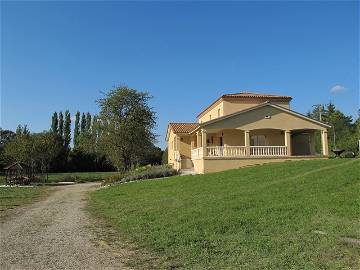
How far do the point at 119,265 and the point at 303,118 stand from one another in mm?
26519

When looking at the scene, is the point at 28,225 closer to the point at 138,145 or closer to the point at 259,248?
the point at 259,248

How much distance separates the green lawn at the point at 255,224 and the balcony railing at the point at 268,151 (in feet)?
44.6

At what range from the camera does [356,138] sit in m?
41.0

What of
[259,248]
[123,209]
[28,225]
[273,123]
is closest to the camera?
[259,248]

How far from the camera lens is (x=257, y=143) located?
33.1 meters

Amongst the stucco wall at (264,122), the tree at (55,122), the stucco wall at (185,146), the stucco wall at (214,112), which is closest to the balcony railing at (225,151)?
the stucco wall at (264,122)

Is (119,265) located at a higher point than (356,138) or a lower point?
lower

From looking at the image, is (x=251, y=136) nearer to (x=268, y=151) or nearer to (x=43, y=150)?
(x=268, y=151)

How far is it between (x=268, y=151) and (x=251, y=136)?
3.18 m

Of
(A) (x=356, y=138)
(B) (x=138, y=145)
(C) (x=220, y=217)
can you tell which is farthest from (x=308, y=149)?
(C) (x=220, y=217)

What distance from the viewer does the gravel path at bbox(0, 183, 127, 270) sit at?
24.0ft

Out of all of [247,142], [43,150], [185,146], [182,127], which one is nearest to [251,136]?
[247,142]

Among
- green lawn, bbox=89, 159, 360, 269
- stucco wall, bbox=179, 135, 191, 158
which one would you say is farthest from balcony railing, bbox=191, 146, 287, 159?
green lawn, bbox=89, 159, 360, 269

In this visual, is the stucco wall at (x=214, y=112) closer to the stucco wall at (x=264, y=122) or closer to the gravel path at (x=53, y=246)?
the stucco wall at (x=264, y=122)
